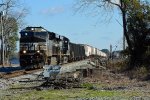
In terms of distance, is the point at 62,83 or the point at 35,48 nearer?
the point at 62,83

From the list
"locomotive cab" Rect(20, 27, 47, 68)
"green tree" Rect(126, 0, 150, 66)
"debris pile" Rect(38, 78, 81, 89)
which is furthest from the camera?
"locomotive cab" Rect(20, 27, 47, 68)

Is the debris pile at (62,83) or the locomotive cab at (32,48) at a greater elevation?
the locomotive cab at (32,48)

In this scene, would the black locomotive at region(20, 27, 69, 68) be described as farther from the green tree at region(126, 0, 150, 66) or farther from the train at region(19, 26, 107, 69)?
the green tree at region(126, 0, 150, 66)

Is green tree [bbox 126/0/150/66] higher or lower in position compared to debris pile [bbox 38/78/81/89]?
higher

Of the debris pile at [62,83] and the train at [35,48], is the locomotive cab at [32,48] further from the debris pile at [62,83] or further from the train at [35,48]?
the debris pile at [62,83]

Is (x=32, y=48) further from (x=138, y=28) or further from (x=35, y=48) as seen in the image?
(x=138, y=28)

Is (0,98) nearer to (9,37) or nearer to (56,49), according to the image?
(56,49)

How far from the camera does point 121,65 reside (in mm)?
45594

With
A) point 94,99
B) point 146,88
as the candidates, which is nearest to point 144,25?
point 146,88

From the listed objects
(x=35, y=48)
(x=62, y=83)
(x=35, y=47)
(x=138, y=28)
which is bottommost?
(x=62, y=83)

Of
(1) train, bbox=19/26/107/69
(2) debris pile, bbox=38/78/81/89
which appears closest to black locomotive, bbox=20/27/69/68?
(1) train, bbox=19/26/107/69

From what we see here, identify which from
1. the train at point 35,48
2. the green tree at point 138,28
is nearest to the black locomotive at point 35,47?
the train at point 35,48

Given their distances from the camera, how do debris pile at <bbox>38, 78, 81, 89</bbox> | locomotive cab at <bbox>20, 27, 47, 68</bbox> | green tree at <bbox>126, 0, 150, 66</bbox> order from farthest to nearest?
locomotive cab at <bbox>20, 27, 47, 68</bbox>
green tree at <bbox>126, 0, 150, 66</bbox>
debris pile at <bbox>38, 78, 81, 89</bbox>

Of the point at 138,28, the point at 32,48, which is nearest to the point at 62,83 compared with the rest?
the point at 138,28
